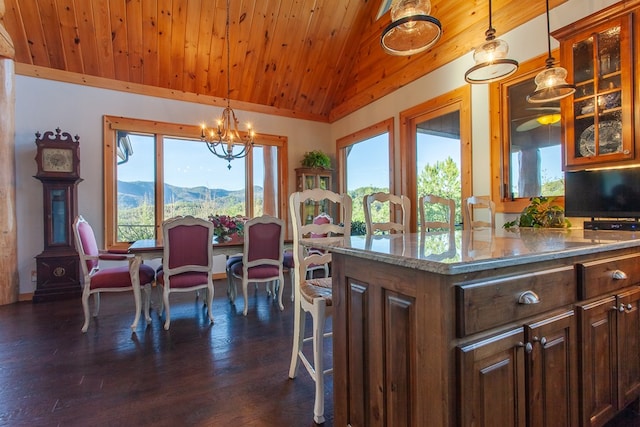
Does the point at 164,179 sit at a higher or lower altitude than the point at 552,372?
higher

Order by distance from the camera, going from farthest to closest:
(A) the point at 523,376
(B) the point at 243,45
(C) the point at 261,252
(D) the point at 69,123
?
(B) the point at 243,45, (D) the point at 69,123, (C) the point at 261,252, (A) the point at 523,376

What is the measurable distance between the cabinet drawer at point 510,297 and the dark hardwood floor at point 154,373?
1053mm

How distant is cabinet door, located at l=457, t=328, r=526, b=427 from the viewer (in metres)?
0.93

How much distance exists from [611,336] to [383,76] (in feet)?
14.7

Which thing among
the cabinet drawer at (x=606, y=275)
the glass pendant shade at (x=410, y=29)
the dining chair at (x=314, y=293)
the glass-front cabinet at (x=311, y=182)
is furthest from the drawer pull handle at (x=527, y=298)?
the glass-front cabinet at (x=311, y=182)

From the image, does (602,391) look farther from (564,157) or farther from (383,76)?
(383,76)

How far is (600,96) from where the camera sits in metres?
2.31

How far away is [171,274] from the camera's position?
118 inches

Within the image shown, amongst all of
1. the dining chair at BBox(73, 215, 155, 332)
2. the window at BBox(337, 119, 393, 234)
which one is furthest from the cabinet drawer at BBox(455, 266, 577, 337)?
the window at BBox(337, 119, 393, 234)

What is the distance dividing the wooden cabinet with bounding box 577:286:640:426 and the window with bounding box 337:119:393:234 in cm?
354

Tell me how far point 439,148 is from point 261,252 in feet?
8.73

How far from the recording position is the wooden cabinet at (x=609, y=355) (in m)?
1.30

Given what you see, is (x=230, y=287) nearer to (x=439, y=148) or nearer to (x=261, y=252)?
(x=261, y=252)

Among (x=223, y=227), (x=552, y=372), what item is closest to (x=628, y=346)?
(x=552, y=372)
